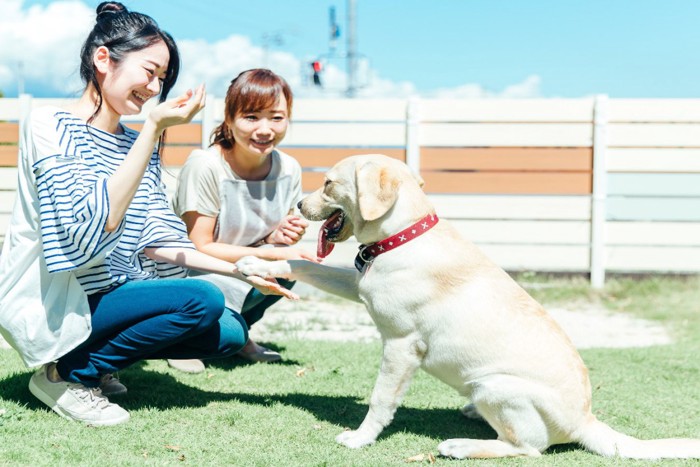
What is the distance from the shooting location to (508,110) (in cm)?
835

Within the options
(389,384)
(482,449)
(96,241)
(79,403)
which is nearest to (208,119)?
Answer: (79,403)

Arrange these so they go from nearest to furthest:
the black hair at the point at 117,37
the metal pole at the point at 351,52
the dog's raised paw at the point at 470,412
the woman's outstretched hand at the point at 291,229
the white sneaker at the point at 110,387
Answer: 1. the black hair at the point at 117,37
2. the dog's raised paw at the point at 470,412
3. the white sneaker at the point at 110,387
4. the woman's outstretched hand at the point at 291,229
5. the metal pole at the point at 351,52

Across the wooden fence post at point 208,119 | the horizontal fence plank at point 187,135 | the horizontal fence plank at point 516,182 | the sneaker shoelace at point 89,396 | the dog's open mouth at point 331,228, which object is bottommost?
the sneaker shoelace at point 89,396

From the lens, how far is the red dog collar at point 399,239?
310 cm

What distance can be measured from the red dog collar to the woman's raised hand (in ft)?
3.08

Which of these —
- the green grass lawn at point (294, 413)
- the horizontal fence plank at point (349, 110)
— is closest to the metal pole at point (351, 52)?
the horizontal fence plank at point (349, 110)

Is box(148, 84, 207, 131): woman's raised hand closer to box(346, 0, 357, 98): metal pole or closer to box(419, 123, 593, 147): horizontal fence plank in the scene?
box(419, 123, 593, 147): horizontal fence plank

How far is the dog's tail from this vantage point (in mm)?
2938

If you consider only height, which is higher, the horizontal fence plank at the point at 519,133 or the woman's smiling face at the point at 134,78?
the woman's smiling face at the point at 134,78

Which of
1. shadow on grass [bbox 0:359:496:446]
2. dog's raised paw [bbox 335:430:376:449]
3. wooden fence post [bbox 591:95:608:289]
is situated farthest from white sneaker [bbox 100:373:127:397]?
wooden fence post [bbox 591:95:608:289]

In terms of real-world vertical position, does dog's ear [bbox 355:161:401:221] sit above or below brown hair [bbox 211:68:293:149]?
below

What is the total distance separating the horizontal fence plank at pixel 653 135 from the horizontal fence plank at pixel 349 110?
2474 millimetres

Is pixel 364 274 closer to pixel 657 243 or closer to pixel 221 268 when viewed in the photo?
pixel 221 268

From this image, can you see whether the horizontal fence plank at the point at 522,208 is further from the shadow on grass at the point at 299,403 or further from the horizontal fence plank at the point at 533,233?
the shadow on grass at the point at 299,403
